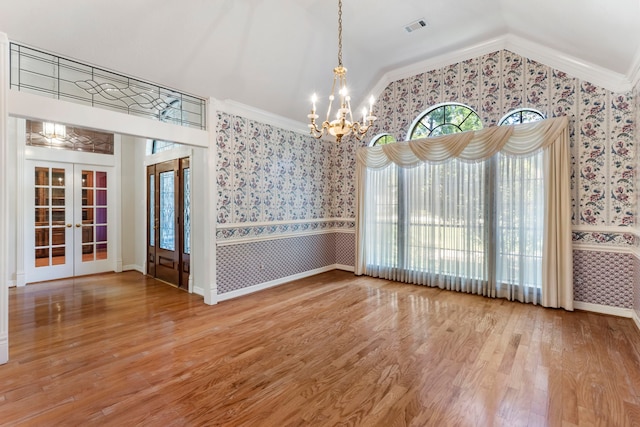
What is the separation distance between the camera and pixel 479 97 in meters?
4.68

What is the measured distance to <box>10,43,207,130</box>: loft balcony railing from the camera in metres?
2.98

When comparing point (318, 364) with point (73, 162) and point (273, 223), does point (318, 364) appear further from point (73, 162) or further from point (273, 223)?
point (73, 162)

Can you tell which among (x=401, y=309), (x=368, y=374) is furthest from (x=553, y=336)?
(x=368, y=374)

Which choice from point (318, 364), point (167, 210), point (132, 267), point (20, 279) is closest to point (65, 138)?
point (167, 210)

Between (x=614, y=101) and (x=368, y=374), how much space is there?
4395 millimetres

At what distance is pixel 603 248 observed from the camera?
3840 millimetres

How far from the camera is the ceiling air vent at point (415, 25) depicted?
13.2 ft

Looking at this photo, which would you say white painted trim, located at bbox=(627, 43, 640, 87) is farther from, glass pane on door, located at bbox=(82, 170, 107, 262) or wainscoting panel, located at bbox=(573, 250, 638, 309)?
glass pane on door, located at bbox=(82, 170, 107, 262)

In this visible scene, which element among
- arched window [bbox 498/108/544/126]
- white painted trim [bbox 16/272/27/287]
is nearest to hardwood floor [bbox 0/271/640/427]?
white painted trim [bbox 16/272/27/287]

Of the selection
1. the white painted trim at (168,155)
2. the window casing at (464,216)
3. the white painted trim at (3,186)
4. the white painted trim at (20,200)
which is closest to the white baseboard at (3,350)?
the white painted trim at (3,186)

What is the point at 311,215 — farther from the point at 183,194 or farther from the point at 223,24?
the point at 223,24

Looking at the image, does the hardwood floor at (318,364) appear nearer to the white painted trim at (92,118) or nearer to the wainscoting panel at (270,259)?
the wainscoting panel at (270,259)

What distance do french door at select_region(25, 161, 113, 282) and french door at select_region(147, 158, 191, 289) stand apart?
1.12m

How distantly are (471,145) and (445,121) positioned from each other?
74cm
